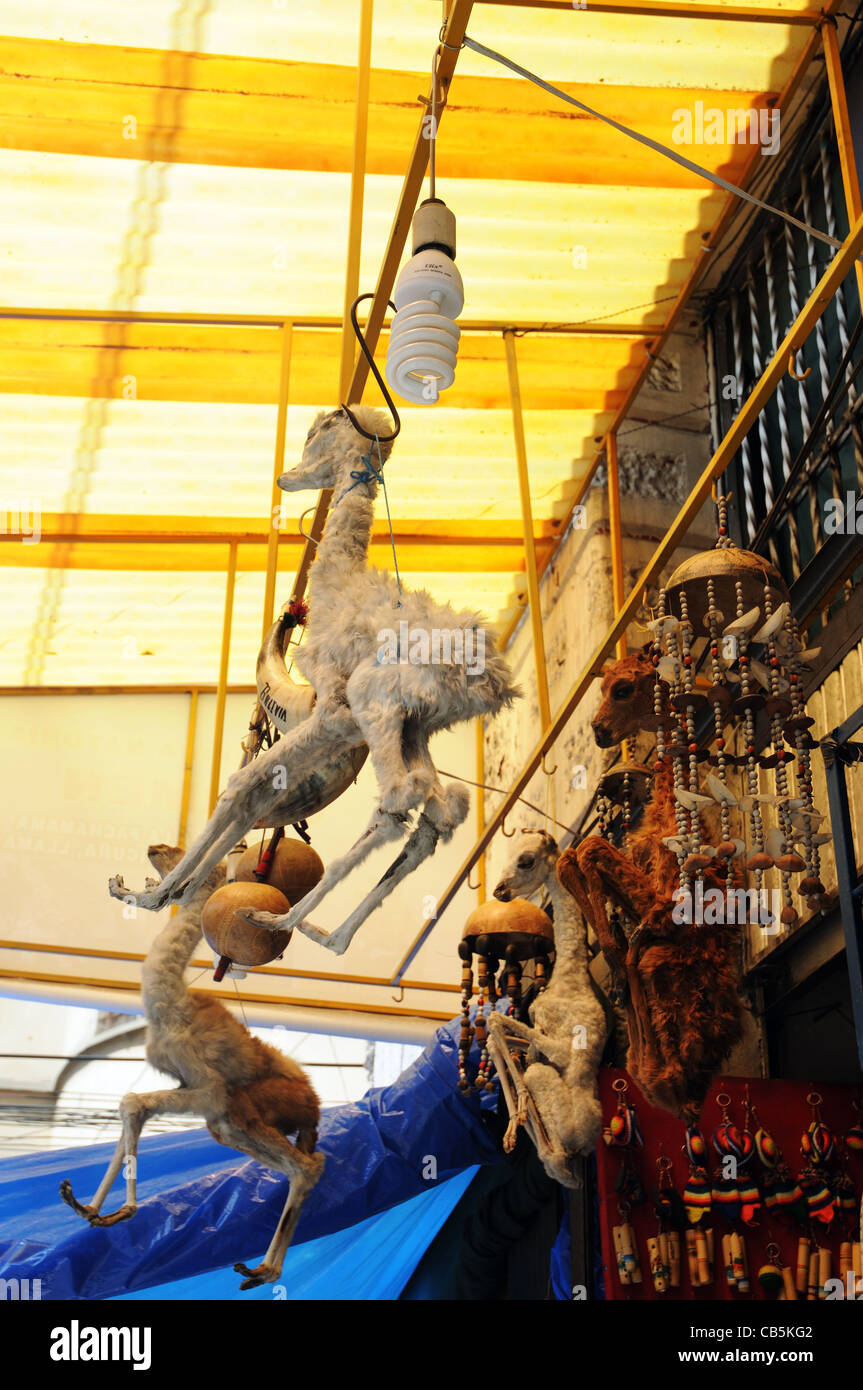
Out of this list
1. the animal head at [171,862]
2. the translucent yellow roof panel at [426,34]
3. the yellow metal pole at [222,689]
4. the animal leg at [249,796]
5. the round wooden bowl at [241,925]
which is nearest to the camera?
the animal leg at [249,796]

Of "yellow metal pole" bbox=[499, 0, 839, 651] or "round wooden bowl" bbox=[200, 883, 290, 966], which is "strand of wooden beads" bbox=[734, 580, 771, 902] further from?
"round wooden bowl" bbox=[200, 883, 290, 966]

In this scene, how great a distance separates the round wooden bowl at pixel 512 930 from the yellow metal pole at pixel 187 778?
12.2ft

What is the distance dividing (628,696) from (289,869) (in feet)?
3.78

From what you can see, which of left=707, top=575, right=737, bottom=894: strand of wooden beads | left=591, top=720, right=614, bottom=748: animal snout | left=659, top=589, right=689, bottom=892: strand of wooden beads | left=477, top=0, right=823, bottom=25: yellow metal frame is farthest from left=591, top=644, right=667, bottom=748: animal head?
left=477, top=0, right=823, bottom=25: yellow metal frame

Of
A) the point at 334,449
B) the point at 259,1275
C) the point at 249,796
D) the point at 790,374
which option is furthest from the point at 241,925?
the point at 790,374

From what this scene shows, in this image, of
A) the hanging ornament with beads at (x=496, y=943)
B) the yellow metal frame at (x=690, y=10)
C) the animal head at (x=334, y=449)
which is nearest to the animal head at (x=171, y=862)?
the hanging ornament with beads at (x=496, y=943)

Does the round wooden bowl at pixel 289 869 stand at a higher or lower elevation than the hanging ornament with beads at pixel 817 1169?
higher

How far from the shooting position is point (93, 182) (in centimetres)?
527

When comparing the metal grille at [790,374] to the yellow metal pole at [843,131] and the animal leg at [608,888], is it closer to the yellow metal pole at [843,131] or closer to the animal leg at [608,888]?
the yellow metal pole at [843,131]

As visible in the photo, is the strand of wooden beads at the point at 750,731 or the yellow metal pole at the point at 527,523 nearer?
the strand of wooden beads at the point at 750,731

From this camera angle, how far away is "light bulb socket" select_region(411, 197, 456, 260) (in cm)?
312

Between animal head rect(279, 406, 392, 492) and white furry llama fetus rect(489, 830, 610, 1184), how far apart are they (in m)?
1.77

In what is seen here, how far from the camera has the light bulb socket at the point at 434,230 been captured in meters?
3.12

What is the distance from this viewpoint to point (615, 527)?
6.45 metres
